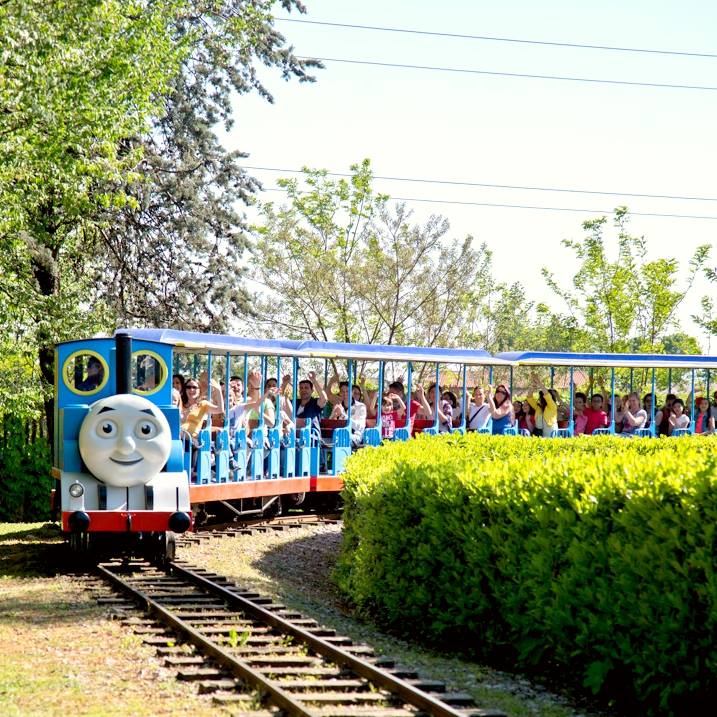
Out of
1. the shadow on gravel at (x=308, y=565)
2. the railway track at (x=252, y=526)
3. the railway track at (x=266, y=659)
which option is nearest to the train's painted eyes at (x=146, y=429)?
the railway track at (x=266, y=659)

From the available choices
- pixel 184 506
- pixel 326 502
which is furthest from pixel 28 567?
pixel 326 502

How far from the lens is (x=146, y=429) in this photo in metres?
11.8

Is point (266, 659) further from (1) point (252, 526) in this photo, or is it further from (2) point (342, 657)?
(1) point (252, 526)

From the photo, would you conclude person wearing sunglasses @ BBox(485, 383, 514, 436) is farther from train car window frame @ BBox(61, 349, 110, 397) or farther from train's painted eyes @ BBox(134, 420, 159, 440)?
train's painted eyes @ BBox(134, 420, 159, 440)

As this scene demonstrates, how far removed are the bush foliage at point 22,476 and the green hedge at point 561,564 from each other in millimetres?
10912

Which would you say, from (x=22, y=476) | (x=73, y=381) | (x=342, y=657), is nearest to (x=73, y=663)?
(x=342, y=657)

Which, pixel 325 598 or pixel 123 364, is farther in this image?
pixel 123 364

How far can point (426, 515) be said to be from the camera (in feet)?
30.7

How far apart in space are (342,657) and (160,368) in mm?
5937

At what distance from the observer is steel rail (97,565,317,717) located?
641cm

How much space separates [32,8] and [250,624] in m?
7.38

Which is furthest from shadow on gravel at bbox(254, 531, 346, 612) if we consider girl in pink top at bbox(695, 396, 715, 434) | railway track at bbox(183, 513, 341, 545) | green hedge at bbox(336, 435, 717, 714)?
girl in pink top at bbox(695, 396, 715, 434)

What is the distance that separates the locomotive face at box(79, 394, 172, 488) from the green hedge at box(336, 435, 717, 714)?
2.38 metres

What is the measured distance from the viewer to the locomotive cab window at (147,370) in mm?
12875
